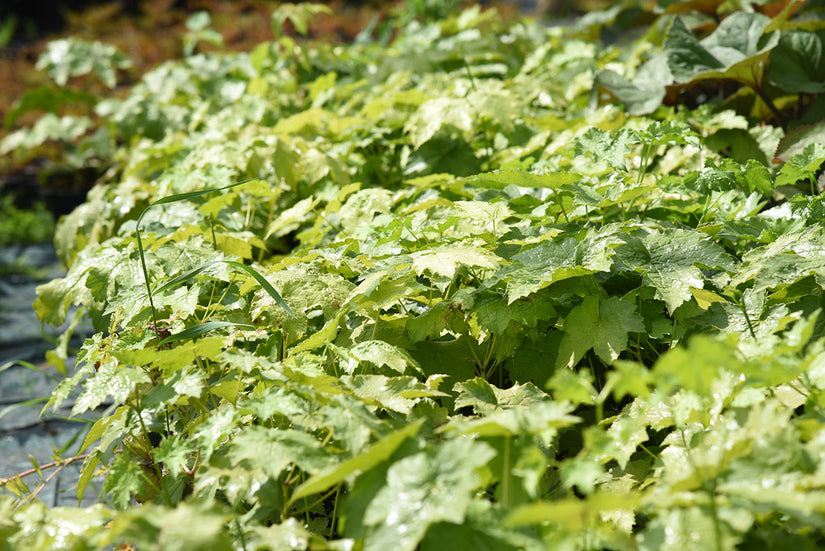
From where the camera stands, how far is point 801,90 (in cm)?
207

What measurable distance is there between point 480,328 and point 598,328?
224mm

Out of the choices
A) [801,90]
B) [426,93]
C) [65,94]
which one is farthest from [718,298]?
[65,94]

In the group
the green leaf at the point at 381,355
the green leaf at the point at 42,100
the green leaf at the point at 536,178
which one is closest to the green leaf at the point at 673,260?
the green leaf at the point at 536,178

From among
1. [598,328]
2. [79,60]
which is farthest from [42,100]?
[598,328]

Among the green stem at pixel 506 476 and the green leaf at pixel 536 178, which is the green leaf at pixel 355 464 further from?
the green leaf at pixel 536 178

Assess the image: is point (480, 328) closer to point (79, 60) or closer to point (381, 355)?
point (381, 355)

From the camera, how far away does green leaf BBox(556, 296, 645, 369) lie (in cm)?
124

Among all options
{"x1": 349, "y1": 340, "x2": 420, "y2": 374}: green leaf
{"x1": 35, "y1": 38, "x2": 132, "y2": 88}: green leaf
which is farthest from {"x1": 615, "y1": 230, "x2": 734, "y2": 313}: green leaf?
{"x1": 35, "y1": 38, "x2": 132, "y2": 88}: green leaf

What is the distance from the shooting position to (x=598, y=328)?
4.17 feet

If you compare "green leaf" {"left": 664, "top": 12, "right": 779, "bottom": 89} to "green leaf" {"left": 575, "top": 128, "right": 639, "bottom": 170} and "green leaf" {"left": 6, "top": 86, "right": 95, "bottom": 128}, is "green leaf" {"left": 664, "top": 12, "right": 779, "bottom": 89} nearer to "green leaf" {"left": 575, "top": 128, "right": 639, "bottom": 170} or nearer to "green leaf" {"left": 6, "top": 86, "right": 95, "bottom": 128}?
"green leaf" {"left": 575, "top": 128, "right": 639, "bottom": 170}

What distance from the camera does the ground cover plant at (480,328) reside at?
820 mm

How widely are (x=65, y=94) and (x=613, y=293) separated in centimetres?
379

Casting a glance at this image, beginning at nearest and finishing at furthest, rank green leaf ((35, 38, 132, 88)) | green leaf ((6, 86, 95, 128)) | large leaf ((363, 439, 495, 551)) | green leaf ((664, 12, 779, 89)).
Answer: large leaf ((363, 439, 495, 551)) → green leaf ((664, 12, 779, 89)) → green leaf ((6, 86, 95, 128)) → green leaf ((35, 38, 132, 88))

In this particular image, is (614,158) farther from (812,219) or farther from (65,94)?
(65,94)
